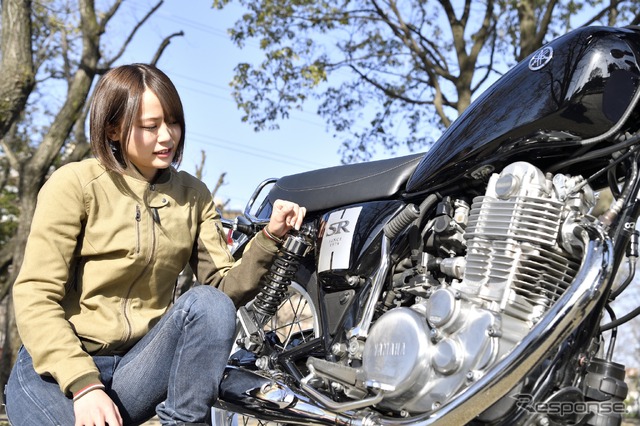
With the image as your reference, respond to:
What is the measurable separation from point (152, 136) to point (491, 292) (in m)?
1.14

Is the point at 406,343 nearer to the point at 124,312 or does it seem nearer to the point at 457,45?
the point at 124,312

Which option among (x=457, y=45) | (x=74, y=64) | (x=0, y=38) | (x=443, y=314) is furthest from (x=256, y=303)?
(x=74, y=64)

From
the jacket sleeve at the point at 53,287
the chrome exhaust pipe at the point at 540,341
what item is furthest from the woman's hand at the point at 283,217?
the chrome exhaust pipe at the point at 540,341

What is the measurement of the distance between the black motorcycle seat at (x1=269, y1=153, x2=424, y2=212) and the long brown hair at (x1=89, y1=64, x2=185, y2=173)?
2.86ft

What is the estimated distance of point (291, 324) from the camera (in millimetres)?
3586

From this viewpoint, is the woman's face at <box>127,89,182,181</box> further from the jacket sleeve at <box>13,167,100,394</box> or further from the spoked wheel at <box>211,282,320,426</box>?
the spoked wheel at <box>211,282,320,426</box>

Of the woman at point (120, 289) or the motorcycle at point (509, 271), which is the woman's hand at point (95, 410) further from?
the motorcycle at point (509, 271)

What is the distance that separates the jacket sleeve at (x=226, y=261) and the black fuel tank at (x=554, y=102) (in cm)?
70

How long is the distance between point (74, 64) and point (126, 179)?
12964mm

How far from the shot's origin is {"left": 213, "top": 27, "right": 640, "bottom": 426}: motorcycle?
2.19 meters

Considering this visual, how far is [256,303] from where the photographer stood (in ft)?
10.5

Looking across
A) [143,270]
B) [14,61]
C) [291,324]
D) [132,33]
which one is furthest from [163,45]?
[143,270]

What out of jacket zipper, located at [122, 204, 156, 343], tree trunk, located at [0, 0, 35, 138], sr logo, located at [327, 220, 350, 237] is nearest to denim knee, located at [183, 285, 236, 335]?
jacket zipper, located at [122, 204, 156, 343]

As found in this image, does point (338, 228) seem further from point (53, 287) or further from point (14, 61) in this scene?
point (14, 61)
